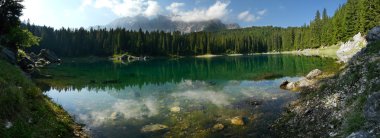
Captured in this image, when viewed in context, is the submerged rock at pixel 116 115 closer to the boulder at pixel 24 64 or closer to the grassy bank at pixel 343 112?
the grassy bank at pixel 343 112

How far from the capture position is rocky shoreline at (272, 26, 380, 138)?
1739cm

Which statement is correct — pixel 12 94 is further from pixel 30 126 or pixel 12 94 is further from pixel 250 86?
pixel 250 86

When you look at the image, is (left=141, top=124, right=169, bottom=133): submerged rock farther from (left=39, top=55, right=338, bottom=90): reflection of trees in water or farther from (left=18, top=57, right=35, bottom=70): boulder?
(left=18, top=57, right=35, bottom=70): boulder

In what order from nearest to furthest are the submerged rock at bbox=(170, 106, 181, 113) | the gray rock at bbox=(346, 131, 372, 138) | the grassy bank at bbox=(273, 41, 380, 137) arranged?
1. the gray rock at bbox=(346, 131, 372, 138)
2. the grassy bank at bbox=(273, 41, 380, 137)
3. the submerged rock at bbox=(170, 106, 181, 113)

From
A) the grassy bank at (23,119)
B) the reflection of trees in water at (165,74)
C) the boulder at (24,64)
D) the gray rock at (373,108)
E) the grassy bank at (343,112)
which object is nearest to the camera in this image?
the gray rock at (373,108)

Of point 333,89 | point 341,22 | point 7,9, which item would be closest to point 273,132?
point 333,89

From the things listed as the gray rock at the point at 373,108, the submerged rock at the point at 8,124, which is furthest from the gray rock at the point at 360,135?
the submerged rock at the point at 8,124

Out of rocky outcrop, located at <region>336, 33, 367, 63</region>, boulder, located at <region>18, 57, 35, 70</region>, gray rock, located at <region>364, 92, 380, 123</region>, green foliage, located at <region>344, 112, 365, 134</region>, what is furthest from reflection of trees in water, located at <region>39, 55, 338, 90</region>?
gray rock, located at <region>364, 92, 380, 123</region>

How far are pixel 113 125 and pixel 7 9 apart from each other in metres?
35.6

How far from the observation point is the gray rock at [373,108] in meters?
17.0

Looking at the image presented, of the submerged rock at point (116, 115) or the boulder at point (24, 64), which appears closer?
the submerged rock at point (116, 115)

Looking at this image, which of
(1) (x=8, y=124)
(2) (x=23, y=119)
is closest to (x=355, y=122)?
(1) (x=8, y=124)

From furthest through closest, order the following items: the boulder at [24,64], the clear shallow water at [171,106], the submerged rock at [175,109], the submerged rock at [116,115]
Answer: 1. the boulder at [24,64]
2. the submerged rock at [175,109]
3. the submerged rock at [116,115]
4. the clear shallow water at [171,106]

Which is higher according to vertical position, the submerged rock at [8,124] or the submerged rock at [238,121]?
the submerged rock at [8,124]
